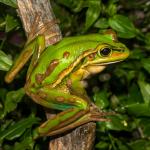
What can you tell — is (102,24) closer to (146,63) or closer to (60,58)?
(146,63)

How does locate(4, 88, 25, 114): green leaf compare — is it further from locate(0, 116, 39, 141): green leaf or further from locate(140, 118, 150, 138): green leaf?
locate(140, 118, 150, 138): green leaf

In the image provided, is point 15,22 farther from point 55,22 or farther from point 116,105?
point 116,105

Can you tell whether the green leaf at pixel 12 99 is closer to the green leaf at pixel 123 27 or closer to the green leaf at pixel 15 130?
the green leaf at pixel 15 130

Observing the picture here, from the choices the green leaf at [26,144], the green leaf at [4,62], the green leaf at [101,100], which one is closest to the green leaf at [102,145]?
the green leaf at [101,100]

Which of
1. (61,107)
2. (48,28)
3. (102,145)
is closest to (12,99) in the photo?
(61,107)

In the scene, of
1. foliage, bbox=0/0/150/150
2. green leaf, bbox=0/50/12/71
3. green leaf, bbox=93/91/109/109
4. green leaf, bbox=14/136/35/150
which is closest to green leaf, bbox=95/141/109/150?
foliage, bbox=0/0/150/150

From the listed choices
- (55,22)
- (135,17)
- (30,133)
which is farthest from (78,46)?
(135,17)

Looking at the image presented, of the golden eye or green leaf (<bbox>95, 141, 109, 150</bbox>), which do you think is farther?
green leaf (<bbox>95, 141, 109, 150</bbox>)
